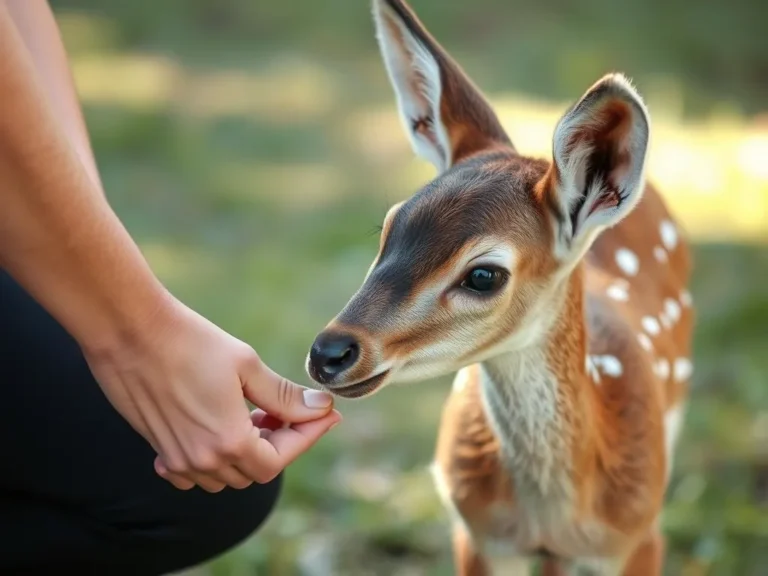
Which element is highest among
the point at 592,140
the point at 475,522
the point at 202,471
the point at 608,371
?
the point at 592,140

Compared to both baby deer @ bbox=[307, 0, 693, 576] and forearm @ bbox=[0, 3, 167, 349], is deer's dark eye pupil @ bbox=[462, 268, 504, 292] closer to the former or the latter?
baby deer @ bbox=[307, 0, 693, 576]

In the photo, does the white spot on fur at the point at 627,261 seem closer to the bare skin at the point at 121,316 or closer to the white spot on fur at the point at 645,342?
the white spot on fur at the point at 645,342

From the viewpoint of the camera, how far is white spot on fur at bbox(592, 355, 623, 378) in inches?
97.3

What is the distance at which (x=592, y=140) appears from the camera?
2.04 metres

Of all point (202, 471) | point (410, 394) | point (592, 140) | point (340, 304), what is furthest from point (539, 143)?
point (202, 471)

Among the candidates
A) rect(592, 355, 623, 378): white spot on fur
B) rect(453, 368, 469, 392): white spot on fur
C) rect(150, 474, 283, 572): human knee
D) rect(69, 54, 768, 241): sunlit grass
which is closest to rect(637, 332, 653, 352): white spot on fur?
rect(592, 355, 623, 378): white spot on fur

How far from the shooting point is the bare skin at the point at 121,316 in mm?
1492

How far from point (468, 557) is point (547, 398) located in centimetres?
46

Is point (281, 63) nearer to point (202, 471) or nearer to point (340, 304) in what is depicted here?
point (340, 304)

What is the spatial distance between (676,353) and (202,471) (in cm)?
159

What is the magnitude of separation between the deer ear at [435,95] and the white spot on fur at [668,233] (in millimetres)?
850

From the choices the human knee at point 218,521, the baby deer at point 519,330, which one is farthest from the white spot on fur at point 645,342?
the human knee at point 218,521

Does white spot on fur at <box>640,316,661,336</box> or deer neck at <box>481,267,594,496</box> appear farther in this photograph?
white spot on fur at <box>640,316,661,336</box>

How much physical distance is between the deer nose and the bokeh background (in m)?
1.24
